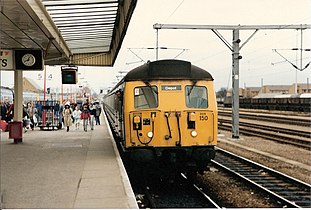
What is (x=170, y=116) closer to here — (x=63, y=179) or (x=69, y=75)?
(x=63, y=179)

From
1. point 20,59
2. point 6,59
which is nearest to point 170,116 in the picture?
point 20,59

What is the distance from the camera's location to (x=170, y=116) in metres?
10.2

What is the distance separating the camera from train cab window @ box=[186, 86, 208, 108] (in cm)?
1045

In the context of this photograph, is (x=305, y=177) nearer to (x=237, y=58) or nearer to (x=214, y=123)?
(x=214, y=123)

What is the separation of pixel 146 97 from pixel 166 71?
0.73 m

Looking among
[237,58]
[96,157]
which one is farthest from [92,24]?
[237,58]

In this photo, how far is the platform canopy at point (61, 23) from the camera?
8992mm

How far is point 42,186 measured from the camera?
8656 millimetres

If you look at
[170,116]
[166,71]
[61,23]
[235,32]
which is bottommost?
[170,116]

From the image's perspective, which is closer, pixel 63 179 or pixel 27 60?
pixel 63 179

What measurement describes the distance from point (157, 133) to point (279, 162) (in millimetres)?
6325

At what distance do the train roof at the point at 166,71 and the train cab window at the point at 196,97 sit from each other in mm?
246

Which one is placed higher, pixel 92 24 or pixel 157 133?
pixel 92 24

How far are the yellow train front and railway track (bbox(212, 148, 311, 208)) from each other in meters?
1.64
